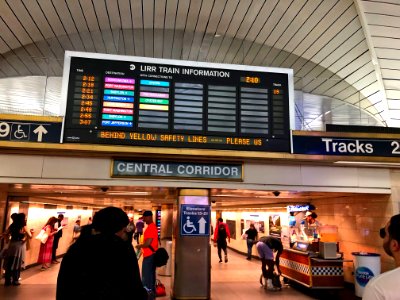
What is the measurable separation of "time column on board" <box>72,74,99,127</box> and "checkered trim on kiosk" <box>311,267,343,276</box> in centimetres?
581

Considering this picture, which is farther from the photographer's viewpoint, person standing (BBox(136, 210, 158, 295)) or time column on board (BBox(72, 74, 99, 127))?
person standing (BBox(136, 210, 158, 295))

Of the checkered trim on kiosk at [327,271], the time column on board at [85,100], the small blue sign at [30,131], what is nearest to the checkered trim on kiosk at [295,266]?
the checkered trim on kiosk at [327,271]

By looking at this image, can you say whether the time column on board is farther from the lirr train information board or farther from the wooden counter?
the wooden counter

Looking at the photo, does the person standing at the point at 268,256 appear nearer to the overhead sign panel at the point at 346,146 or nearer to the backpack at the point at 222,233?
the overhead sign panel at the point at 346,146

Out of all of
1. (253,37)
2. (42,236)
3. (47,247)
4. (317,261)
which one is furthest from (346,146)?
(47,247)

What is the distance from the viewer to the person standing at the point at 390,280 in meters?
1.63

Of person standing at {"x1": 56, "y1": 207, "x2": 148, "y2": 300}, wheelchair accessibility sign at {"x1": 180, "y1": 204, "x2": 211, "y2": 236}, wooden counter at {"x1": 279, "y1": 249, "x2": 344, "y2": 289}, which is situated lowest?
wooden counter at {"x1": 279, "y1": 249, "x2": 344, "y2": 289}

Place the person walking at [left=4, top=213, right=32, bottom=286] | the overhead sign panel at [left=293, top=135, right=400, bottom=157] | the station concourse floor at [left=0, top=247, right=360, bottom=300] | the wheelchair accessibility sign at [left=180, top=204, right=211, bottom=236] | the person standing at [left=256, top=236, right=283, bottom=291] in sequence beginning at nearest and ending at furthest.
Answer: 1. the overhead sign panel at [left=293, top=135, right=400, bottom=157]
2. the wheelchair accessibility sign at [left=180, top=204, right=211, bottom=236]
3. the station concourse floor at [left=0, top=247, right=360, bottom=300]
4. the person walking at [left=4, top=213, right=32, bottom=286]
5. the person standing at [left=256, top=236, right=283, bottom=291]

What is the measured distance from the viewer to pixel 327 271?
827cm

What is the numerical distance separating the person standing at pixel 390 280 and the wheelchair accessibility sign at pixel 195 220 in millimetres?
5421

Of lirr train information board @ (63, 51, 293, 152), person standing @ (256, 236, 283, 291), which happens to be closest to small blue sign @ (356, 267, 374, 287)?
person standing @ (256, 236, 283, 291)

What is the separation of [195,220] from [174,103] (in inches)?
94.9

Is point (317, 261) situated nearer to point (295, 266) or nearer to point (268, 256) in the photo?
point (295, 266)

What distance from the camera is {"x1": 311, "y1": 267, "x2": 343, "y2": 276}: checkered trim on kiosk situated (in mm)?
8234
